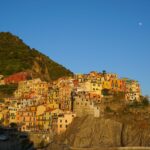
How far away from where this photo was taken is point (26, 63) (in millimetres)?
124250

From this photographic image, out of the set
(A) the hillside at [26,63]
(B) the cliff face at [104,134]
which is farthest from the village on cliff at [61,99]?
(A) the hillside at [26,63]

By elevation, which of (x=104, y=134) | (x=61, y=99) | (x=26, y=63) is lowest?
(x=104, y=134)

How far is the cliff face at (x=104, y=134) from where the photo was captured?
73.4 m

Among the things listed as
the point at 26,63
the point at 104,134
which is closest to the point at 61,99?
the point at 104,134

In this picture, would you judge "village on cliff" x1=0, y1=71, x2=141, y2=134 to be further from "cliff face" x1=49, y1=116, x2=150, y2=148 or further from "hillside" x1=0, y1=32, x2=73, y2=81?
"hillside" x1=0, y1=32, x2=73, y2=81

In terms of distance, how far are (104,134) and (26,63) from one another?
176ft

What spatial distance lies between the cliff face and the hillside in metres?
42.6

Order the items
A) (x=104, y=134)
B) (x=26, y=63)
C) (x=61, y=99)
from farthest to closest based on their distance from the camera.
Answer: (x=26, y=63) < (x=61, y=99) < (x=104, y=134)

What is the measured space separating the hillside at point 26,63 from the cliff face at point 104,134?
1676 inches

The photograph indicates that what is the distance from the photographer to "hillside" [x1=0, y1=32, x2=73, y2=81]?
121m

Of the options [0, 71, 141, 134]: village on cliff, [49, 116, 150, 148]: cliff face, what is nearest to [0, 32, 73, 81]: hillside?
[0, 71, 141, 134]: village on cliff

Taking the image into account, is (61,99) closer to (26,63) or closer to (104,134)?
(104,134)

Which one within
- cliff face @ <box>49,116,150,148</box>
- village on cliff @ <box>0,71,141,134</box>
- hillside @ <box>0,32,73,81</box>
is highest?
hillside @ <box>0,32,73,81</box>

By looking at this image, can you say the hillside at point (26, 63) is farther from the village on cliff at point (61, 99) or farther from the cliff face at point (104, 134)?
the cliff face at point (104, 134)
